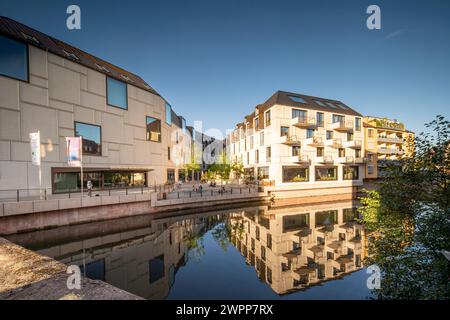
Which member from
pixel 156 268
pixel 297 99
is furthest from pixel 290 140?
pixel 156 268

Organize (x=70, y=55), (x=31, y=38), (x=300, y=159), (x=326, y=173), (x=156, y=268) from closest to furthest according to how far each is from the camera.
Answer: (x=156, y=268) → (x=31, y=38) → (x=70, y=55) → (x=300, y=159) → (x=326, y=173)

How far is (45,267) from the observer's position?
588 cm

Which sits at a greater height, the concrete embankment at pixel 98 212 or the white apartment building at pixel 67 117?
the white apartment building at pixel 67 117

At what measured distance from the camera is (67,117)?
18.5m

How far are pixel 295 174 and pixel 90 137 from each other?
1013 inches

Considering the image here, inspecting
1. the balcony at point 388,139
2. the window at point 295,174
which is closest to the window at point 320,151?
the window at point 295,174

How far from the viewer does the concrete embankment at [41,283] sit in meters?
4.29

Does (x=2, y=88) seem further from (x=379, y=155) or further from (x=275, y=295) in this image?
(x=379, y=155)

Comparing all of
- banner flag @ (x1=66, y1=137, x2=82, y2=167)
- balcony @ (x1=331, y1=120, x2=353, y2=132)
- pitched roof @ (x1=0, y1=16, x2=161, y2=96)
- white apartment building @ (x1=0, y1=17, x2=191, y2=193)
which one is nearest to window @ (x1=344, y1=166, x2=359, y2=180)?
balcony @ (x1=331, y1=120, x2=353, y2=132)

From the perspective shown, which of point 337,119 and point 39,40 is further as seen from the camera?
point 337,119

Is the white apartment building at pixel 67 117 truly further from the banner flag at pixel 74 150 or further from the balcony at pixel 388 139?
the balcony at pixel 388 139

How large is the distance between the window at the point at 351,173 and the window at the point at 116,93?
1310 inches

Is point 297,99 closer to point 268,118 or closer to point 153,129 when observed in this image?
point 268,118
